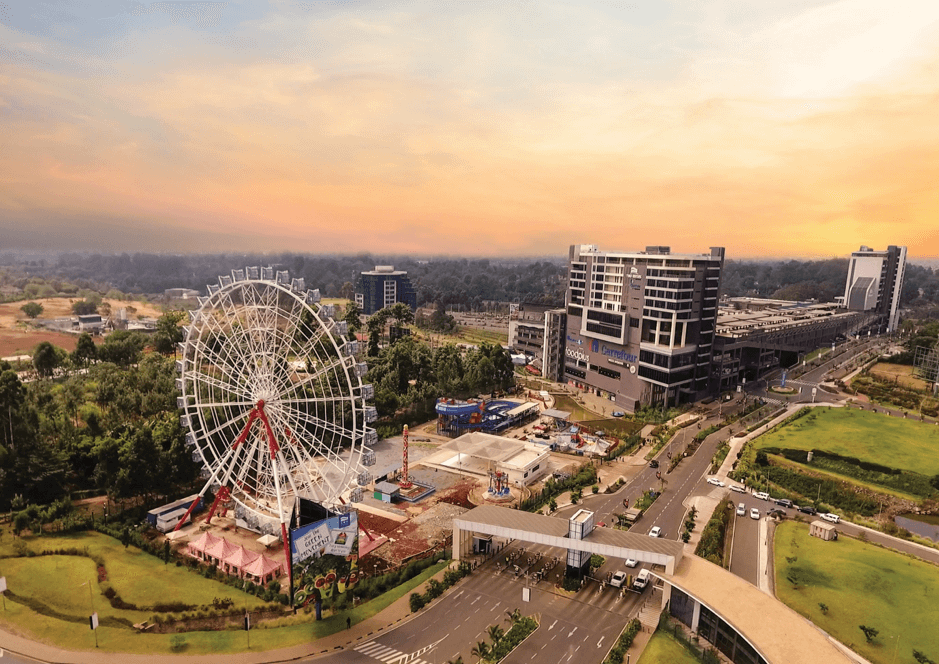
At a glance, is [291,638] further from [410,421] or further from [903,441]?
[903,441]

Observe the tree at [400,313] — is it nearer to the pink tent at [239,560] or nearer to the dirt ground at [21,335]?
the dirt ground at [21,335]

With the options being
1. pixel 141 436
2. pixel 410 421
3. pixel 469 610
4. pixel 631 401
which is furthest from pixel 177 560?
pixel 631 401

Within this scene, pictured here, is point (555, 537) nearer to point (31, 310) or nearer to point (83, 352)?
point (83, 352)

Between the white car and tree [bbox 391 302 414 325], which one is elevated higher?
tree [bbox 391 302 414 325]

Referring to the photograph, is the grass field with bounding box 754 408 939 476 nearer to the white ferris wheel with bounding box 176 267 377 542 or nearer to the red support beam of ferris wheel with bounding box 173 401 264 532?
the white ferris wheel with bounding box 176 267 377 542

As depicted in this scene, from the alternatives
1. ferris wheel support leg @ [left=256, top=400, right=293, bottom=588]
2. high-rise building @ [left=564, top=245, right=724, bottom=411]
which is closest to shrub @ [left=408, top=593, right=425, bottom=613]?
ferris wheel support leg @ [left=256, top=400, right=293, bottom=588]

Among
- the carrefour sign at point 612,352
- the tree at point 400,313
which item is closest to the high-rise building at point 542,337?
the carrefour sign at point 612,352

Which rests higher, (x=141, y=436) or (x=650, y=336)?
(x=650, y=336)

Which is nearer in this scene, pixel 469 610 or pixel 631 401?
pixel 469 610
